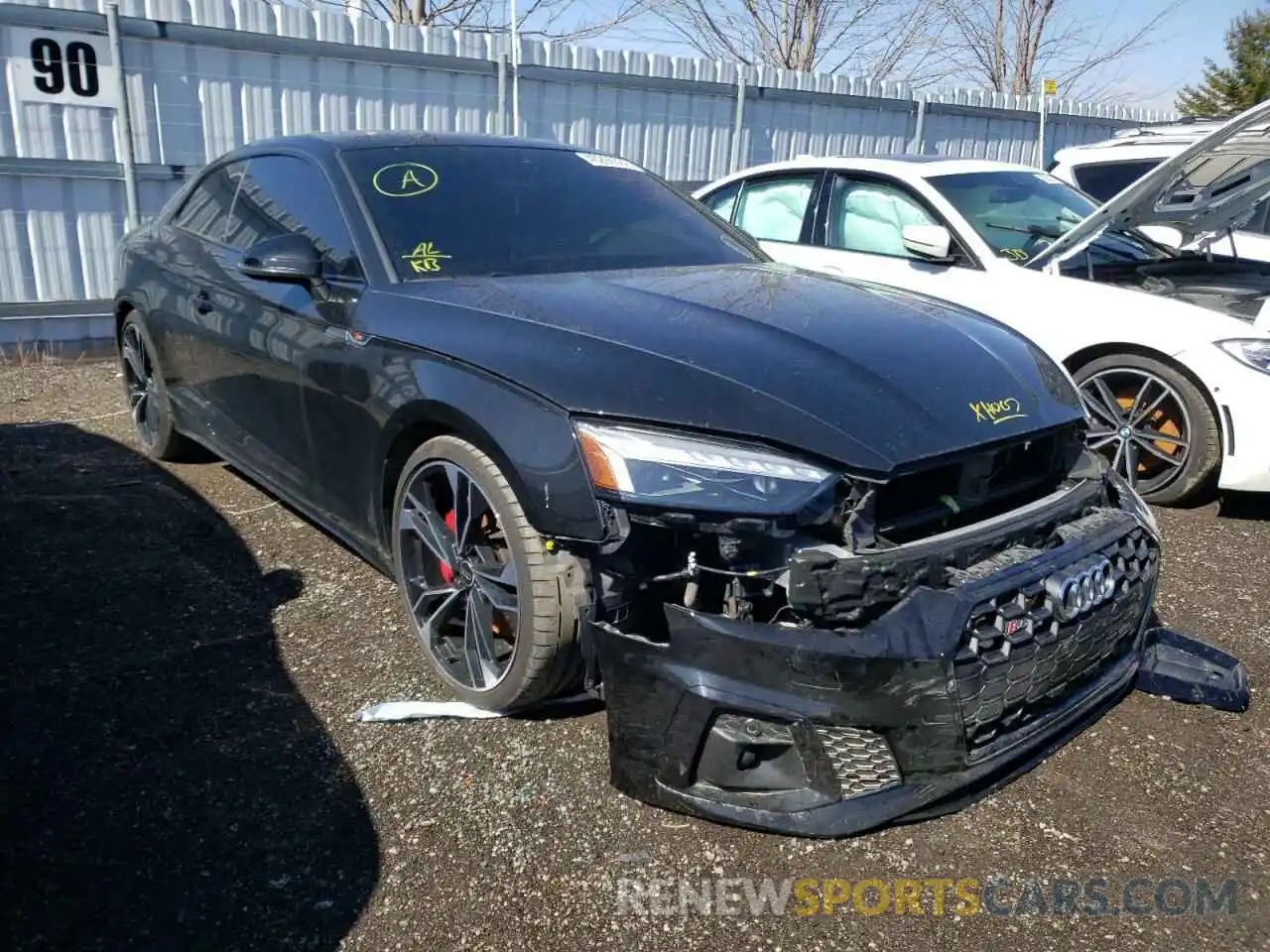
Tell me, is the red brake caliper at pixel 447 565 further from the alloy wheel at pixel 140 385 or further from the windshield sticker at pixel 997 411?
the alloy wheel at pixel 140 385

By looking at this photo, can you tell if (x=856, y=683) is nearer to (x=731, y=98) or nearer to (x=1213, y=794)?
(x=1213, y=794)

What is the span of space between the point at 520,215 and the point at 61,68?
5556 mm

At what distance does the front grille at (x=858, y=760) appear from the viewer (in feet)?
6.74

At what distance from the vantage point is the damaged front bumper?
2.02 m

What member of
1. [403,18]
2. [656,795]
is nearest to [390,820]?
[656,795]

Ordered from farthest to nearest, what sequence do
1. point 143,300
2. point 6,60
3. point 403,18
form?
point 403,18 → point 6,60 → point 143,300

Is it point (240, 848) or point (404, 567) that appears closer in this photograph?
point (240, 848)

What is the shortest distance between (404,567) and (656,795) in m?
1.12

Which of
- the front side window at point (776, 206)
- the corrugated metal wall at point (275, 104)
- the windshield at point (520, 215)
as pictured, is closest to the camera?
the windshield at point (520, 215)

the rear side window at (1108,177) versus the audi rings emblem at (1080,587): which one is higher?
the rear side window at (1108,177)

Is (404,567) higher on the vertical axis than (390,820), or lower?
higher

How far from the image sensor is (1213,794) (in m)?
2.52

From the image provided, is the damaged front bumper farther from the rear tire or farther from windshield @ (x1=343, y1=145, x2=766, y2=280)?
the rear tire

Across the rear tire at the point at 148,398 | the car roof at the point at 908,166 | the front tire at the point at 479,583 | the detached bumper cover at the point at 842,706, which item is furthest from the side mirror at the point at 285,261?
the car roof at the point at 908,166
